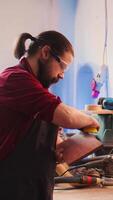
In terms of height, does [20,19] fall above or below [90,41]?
above

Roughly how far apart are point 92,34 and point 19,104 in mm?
1638

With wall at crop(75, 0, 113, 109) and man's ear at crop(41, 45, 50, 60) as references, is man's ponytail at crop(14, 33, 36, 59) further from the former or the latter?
wall at crop(75, 0, 113, 109)

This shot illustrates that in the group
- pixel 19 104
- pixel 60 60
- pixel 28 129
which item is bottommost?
pixel 28 129

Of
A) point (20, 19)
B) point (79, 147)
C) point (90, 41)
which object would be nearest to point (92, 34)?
point (90, 41)

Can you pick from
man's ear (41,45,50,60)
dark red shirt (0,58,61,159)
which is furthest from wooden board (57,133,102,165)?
man's ear (41,45,50,60)

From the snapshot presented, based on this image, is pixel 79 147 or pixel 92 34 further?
pixel 92 34

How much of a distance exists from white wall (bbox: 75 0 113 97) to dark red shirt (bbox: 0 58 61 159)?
1206 mm

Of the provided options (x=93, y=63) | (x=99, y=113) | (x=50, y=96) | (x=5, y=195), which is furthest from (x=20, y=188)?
(x=93, y=63)

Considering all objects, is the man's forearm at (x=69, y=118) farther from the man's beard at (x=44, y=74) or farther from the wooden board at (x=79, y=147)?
the man's beard at (x=44, y=74)

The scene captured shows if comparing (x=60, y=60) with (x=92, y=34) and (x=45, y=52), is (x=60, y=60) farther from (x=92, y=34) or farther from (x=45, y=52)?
(x=92, y=34)

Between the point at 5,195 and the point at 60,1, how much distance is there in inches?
87.1

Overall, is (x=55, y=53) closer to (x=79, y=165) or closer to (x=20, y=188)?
(x=20, y=188)

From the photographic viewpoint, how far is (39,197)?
46.0 inches

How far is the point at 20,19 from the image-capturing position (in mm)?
2982
